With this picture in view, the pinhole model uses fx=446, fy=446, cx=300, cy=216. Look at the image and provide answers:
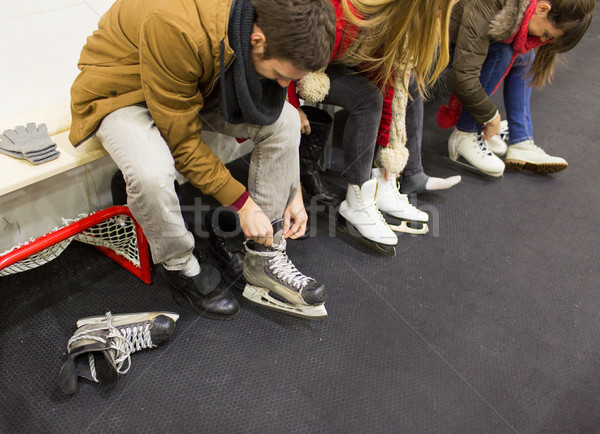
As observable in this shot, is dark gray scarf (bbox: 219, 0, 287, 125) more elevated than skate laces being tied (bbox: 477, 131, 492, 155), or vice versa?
dark gray scarf (bbox: 219, 0, 287, 125)

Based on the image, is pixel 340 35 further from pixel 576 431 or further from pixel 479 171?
pixel 576 431

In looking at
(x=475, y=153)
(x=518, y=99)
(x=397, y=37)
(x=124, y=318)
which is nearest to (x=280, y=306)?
(x=124, y=318)

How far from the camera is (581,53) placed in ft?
9.31

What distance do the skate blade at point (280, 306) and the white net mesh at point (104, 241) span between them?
13.0 inches

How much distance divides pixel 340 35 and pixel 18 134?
814 millimetres

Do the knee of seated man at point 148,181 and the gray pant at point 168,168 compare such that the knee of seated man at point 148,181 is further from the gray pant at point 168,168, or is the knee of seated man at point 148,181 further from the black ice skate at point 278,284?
the black ice skate at point 278,284

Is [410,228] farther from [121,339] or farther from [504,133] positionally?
[121,339]

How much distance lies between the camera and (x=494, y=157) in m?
1.78

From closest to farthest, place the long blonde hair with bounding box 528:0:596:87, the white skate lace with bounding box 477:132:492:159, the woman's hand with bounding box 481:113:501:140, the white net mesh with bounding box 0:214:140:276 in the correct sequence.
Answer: the white net mesh with bounding box 0:214:140:276 → the long blonde hair with bounding box 528:0:596:87 → the woman's hand with bounding box 481:113:501:140 → the white skate lace with bounding box 477:132:492:159

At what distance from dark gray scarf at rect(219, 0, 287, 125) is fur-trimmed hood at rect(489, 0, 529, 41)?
0.88 metres

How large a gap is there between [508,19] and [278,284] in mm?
1152

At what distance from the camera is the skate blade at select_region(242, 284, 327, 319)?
1177 mm

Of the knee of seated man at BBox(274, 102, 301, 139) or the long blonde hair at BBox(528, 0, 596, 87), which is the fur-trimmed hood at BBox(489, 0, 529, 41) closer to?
the long blonde hair at BBox(528, 0, 596, 87)

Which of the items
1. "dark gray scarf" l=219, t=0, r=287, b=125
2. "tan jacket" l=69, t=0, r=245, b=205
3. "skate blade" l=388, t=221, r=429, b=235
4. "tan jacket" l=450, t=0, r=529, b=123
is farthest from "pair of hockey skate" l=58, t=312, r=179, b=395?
"tan jacket" l=450, t=0, r=529, b=123
